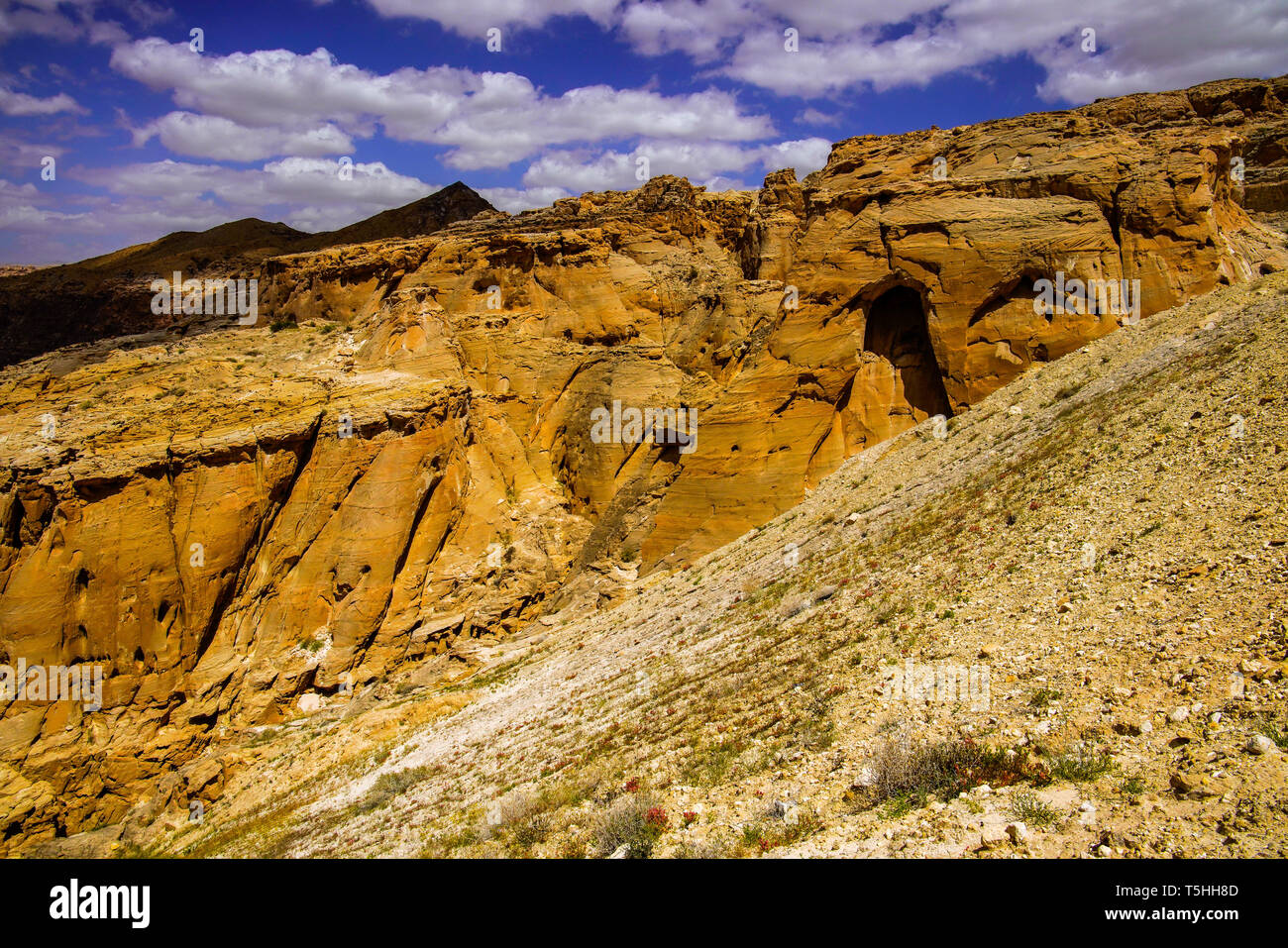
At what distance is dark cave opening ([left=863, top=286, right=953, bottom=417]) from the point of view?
23.6 metres

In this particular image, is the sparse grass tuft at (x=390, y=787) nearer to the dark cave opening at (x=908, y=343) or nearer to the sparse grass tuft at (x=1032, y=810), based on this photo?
the sparse grass tuft at (x=1032, y=810)

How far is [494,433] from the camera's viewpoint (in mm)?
30219

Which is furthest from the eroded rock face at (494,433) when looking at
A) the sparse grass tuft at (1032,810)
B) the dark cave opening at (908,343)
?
the sparse grass tuft at (1032,810)

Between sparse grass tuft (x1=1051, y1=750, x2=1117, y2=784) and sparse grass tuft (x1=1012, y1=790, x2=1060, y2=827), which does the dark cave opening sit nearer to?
sparse grass tuft (x1=1051, y1=750, x2=1117, y2=784)

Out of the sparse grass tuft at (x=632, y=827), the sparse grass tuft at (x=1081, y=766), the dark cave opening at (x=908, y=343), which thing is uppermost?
the dark cave opening at (x=908, y=343)

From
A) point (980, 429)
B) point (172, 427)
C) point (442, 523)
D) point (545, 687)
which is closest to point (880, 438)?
point (980, 429)

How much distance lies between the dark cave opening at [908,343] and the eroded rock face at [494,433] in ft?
0.34

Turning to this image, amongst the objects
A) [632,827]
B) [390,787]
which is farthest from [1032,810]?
[390,787]

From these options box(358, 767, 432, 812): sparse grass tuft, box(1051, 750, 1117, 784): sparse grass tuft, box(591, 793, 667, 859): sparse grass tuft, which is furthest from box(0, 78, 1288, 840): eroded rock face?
box(1051, 750, 1117, 784): sparse grass tuft

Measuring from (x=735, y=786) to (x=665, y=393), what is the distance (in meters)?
21.9

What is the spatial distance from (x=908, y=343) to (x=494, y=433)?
57.3 feet

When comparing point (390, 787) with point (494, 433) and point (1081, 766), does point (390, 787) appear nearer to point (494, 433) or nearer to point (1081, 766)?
point (1081, 766)

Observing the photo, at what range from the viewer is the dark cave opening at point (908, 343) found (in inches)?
931

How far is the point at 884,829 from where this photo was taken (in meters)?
6.41
